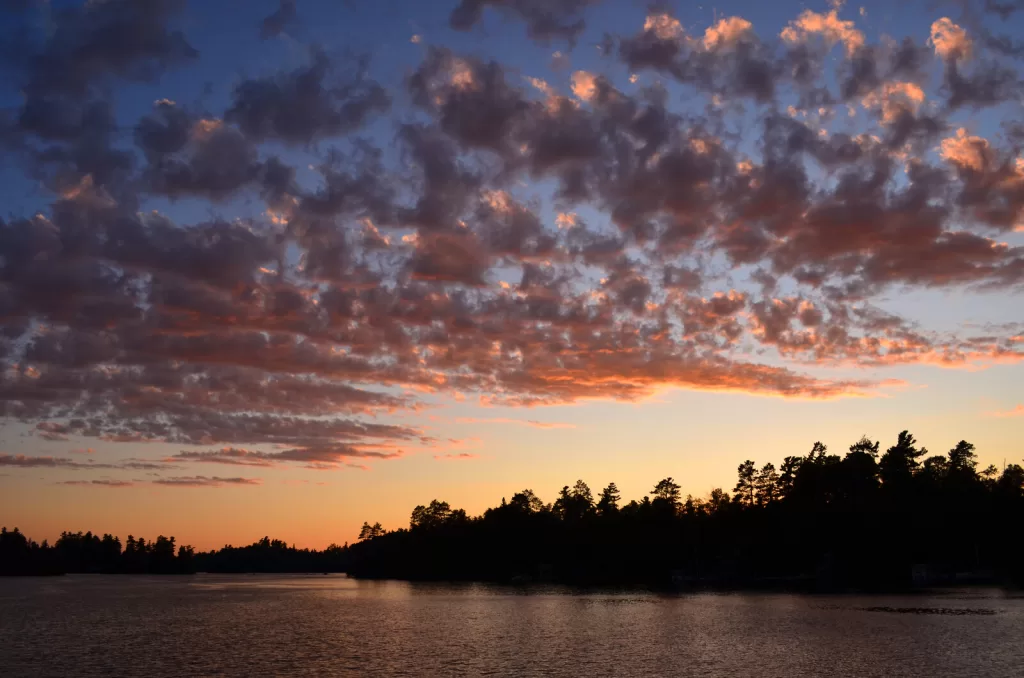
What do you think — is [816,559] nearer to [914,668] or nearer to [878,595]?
[878,595]

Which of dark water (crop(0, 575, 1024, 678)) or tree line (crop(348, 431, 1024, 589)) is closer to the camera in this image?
dark water (crop(0, 575, 1024, 678))

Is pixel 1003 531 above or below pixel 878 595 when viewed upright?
above

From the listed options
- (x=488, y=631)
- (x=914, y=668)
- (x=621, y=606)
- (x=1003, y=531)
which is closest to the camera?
(x=914, y=668)

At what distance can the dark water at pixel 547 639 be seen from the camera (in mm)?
55031

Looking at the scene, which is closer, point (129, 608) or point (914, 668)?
point (914, 668)

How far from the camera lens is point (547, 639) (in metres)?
73.6

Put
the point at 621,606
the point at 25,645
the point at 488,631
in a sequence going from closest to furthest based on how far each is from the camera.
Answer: the point at 25,645 < the point at 488,631 < the point at 621,606

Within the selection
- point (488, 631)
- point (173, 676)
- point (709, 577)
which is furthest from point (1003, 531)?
point (173, 676)

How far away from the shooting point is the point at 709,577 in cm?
18625

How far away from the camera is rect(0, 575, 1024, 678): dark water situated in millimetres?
55031

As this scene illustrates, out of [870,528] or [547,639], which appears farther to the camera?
[870,528]

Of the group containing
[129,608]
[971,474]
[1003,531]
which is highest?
[971,474]

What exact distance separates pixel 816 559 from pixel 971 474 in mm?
47391

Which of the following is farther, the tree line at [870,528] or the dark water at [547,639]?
the tree line at [870,528]
